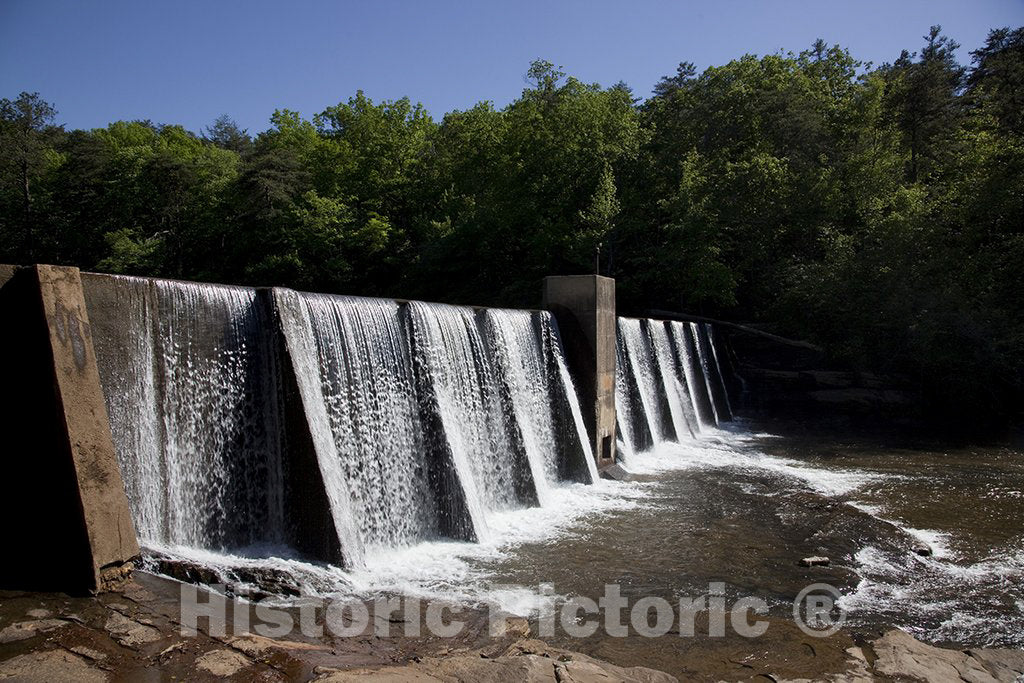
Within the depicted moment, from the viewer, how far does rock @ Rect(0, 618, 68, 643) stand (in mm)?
4129

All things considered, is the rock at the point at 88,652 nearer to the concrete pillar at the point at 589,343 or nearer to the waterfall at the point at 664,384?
the concrete pillar at the point at 589,343

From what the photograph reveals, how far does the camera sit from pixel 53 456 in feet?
16.4

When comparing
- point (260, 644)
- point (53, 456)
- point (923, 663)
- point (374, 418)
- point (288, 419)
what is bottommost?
point (923, 663)

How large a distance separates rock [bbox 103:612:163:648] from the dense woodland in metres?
22.1

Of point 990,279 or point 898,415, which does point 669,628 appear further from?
point 990,279

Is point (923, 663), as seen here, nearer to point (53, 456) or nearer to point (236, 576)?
point (236, 576)

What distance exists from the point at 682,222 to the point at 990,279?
34.8 feet

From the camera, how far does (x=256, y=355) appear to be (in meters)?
7.10

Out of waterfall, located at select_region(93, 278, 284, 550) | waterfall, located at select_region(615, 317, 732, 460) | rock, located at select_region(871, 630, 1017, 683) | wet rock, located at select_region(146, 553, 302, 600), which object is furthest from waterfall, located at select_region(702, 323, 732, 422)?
wet rock, located at select_region(146, 553, 302, 600)

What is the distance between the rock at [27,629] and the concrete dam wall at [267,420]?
47cm

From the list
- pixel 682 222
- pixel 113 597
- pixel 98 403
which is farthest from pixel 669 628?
pixel 682 222

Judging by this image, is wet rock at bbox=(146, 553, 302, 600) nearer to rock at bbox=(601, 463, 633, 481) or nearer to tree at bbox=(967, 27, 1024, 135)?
rock at bbox=(601, 463, 633, 481)

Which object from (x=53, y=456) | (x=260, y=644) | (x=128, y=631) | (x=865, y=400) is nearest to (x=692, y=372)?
(x=865, y=400)

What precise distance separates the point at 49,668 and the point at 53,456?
172cm
